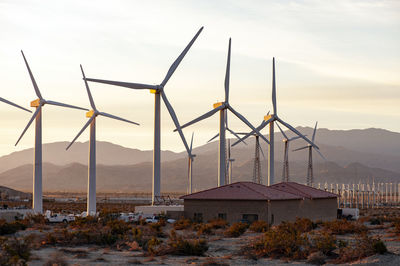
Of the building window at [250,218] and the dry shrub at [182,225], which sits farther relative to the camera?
the building window at [250,218]

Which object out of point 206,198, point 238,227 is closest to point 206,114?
point 206,198

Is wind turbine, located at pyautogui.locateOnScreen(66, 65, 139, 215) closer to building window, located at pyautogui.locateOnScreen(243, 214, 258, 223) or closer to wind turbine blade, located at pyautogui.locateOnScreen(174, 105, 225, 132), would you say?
wind turbine blade, located at pyautogui.locateOnScreen(174, 105, 225, 132)

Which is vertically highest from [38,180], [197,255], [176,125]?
[176,125]

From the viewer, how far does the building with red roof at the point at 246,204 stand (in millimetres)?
62469

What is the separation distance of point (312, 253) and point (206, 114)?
42309mm

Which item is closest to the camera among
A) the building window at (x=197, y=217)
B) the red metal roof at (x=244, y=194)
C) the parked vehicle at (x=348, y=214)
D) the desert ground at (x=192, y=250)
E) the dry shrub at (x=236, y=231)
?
the desert ground at (x=192, y=250)

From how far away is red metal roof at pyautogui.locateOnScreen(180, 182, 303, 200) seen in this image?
6303cm

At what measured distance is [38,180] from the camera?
75.4 m

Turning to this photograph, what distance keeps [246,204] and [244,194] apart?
47.1 inches

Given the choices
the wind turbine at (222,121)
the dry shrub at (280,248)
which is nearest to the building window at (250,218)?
the wind turbine at (222,121)

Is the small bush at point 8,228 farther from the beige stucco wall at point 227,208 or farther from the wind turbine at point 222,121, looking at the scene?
the wind turbine at point 222,121

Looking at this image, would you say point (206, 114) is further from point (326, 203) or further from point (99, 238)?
point (99, 238)

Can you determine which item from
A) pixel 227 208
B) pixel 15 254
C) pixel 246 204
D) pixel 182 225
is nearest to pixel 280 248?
pixel 15 254

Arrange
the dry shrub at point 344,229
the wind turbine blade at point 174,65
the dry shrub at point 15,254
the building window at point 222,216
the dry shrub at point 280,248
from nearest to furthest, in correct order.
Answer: the dry shrub at point 15,254 → the dry shrub at point 280,248 → the dry shrub at point 344,229 → the building window at point 222,216 → the wind turbine blade at point 174,65
